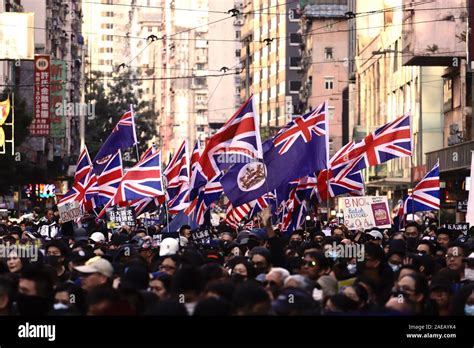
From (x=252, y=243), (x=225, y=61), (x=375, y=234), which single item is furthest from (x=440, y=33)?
(x=225, y=61)

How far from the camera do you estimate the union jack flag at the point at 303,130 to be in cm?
2305

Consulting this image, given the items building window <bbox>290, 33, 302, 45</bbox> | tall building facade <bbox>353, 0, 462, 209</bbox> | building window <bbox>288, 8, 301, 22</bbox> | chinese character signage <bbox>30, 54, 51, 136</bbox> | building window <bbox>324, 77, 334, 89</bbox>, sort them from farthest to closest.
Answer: building window <bbox>290, 33, 302, 45</bbox> < building window <bbox>288, 8, 301, 22</bbox> < building window <bbox>324, 77, 334, 89</bbox> < chinese character signage <bbox>30, 54, 51, 136</bbox> < tall building facade <bbox>353, 0, 462, 209</bbox>

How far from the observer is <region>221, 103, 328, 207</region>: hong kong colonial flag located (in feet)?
71.1

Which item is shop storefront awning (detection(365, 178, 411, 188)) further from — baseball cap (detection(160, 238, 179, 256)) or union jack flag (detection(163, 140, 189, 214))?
baseball cap (detection(160, 238, 179, 256))

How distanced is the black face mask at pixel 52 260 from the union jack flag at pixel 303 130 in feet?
23.9

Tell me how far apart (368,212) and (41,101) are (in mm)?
46616

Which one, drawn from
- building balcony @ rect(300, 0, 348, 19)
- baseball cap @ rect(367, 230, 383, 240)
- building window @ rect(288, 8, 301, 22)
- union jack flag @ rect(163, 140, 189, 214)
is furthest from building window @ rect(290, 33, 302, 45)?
baseball cap @ rect(367, 230, 383, 240)

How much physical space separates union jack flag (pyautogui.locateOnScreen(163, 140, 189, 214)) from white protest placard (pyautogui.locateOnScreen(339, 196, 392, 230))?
5.16 metres

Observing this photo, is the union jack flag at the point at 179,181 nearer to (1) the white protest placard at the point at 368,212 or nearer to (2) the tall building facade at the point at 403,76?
(1) the white protest placard at the point at 368,212

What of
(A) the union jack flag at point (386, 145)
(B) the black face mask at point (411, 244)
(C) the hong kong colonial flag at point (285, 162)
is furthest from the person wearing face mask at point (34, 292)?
(A) the union jack flag at point (386, 145)

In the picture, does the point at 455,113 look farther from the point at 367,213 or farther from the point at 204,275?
the point at 204,275

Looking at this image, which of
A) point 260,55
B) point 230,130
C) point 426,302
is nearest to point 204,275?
point 426,302

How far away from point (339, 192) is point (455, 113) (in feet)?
114

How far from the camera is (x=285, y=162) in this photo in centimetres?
2269
